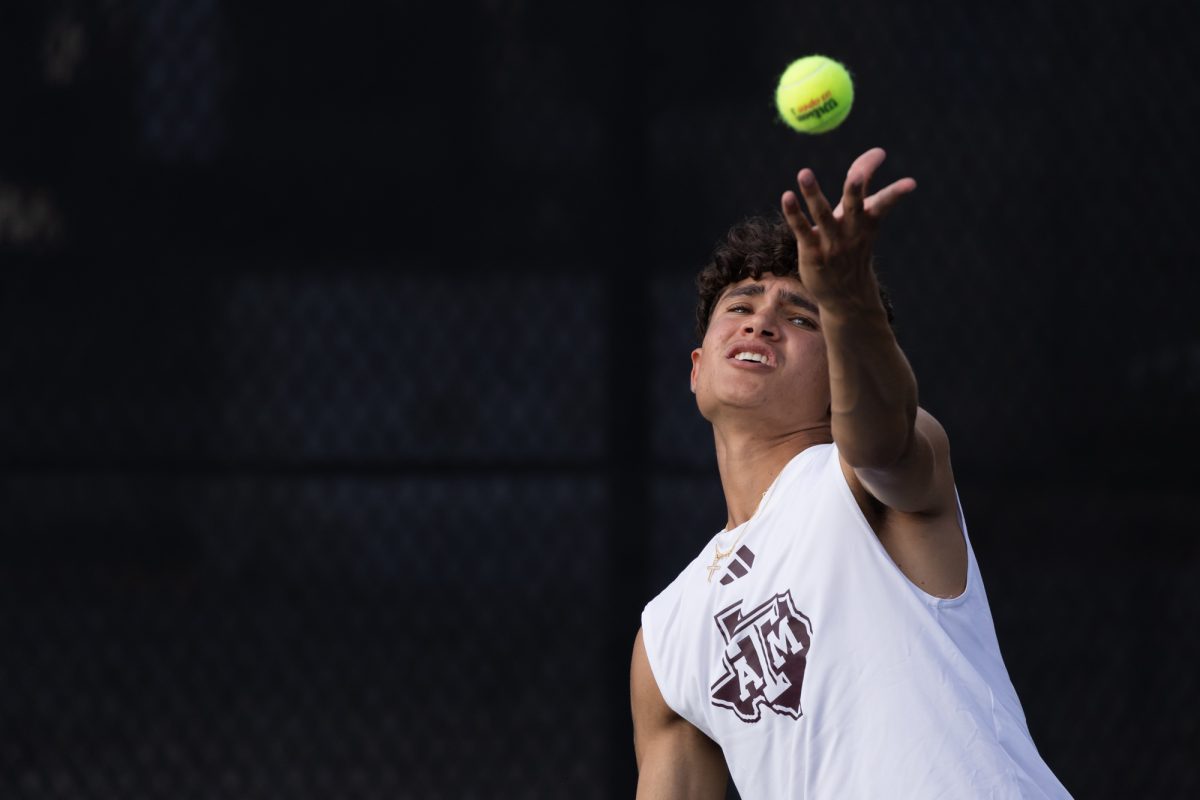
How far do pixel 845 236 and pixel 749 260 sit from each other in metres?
0.84

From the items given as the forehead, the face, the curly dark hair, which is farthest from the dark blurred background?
the face

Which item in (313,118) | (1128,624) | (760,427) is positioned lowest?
(1128,624)

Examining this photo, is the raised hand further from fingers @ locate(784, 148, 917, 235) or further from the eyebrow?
the eyebrow

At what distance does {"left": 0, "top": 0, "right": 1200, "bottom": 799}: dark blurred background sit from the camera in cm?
354

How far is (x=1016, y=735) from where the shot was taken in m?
2.14

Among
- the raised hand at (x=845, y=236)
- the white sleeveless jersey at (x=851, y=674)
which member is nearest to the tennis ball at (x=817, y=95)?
the white sleeveless jersey at (x=851, y=674)

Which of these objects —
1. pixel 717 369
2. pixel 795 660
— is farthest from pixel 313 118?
pixel 795 660

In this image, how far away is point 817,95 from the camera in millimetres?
2553

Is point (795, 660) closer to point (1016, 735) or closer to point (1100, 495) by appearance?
point (1016, 735)

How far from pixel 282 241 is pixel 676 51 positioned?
1087mm

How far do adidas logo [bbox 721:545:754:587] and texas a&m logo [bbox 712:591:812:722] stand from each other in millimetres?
53

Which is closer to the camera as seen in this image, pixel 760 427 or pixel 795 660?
pixel 795 660

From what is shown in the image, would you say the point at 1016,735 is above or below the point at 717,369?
below

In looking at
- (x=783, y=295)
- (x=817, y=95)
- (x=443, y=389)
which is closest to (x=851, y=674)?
(x=783, y=295)
